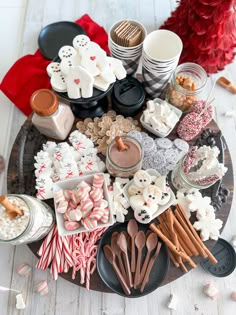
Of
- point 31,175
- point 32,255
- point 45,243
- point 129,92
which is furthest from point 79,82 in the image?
point 32,255

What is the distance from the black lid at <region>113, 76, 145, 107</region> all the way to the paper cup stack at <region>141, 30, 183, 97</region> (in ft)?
0.11

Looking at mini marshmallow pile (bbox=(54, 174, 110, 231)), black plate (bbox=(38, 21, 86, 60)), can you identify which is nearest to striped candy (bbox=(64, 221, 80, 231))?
mini marshmallow pile (bbox=(54, 174, 110, 231))

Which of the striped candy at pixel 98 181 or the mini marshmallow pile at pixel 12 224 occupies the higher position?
the striped candy at pixel 98 181

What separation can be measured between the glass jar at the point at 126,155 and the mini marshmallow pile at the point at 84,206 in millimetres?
66

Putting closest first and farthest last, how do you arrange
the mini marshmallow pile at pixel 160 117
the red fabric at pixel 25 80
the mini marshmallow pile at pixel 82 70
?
the mini marshmallow pile at pixel 82 70 < the mini marshmallow pile at pixel 160 117 < the red fabric at pixel 25 80

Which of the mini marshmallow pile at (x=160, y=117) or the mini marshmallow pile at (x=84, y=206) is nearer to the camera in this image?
the mini marshmallow pile at (x=84, y=206)

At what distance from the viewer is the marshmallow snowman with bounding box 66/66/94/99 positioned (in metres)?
0.76

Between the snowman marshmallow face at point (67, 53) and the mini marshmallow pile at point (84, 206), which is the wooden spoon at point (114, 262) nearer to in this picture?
the mini marshmallow pile at point (84, 206)

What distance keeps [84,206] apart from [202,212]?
299 millimetres

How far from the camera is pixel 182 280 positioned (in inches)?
37.3

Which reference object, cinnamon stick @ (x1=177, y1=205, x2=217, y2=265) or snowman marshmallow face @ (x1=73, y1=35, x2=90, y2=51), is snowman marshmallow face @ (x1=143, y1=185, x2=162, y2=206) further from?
snowman marshmallow face @ (x1=73, y1=35, x2=90, y2=51)

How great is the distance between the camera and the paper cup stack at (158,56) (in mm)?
855

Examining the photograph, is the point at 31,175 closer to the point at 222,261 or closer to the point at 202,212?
the point at 202,212

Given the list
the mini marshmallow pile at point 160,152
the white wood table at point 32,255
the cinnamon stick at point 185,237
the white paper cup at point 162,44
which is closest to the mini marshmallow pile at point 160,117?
the mini marshmallow pile at point 160,152
